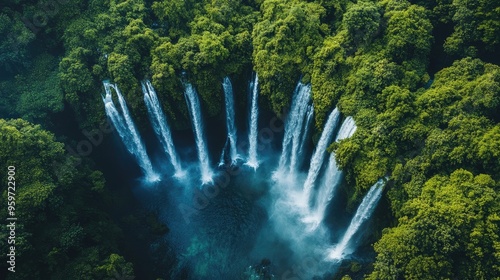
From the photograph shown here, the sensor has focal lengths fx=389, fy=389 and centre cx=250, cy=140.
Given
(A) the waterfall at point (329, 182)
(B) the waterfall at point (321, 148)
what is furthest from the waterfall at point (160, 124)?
(A) the waterfall at point (329, 182)

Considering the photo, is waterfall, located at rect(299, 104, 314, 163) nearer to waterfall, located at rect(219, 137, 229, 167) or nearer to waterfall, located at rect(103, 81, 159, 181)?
waterfall, located at rect(219, 137, 229, 167)

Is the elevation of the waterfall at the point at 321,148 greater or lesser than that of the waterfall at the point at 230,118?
lesser

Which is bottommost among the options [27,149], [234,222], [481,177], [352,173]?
[481,177]

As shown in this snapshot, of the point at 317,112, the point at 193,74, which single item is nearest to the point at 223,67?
the point at 193,74

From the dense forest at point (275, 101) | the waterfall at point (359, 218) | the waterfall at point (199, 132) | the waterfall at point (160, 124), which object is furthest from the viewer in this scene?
the waterfall at point (199, 132)

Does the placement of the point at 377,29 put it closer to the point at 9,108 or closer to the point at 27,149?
the point at 27,149

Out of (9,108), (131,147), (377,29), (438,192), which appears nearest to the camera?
(438,192)

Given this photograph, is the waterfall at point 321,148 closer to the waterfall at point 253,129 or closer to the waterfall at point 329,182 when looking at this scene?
the waterfall at point 329,182
